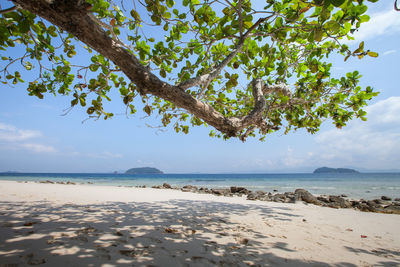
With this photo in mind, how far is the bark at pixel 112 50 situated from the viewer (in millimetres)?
1581

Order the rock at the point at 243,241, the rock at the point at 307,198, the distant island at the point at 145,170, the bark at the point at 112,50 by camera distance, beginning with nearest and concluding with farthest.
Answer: the bark at the point at 112,50 → the rock at the point at 243,241 → the rock at the point at 307,198 → the distant island at the point at 145,170

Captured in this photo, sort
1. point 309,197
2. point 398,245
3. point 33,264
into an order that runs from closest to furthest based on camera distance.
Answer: point 33,264, point 398,245, point 309,197

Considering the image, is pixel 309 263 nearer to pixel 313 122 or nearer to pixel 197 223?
pixel 197 223

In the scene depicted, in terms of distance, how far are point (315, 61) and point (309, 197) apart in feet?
19.6

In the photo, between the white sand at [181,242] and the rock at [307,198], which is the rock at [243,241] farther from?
the rock at [307,198]

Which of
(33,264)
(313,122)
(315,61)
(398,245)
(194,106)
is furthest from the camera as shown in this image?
(313,122)

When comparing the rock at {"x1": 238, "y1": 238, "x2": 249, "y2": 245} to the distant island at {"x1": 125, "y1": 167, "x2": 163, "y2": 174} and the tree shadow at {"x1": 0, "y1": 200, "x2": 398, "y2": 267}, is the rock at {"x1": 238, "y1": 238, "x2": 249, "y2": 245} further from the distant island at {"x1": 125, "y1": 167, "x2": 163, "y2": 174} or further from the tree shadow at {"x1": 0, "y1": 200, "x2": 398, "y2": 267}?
the distant island at {"x1": 125, "y1": 167, "x2": 163, "y2": 174}

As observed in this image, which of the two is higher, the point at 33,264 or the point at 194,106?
the point at 194,106

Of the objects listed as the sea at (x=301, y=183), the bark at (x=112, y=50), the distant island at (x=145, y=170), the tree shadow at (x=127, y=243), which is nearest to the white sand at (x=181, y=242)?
the tree shadow at (x=127, y=243)

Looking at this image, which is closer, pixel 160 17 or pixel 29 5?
pixel 29 5

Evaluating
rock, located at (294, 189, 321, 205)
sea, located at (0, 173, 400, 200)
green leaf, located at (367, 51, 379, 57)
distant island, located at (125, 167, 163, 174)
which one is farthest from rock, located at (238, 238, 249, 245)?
distant island, located at (125, 167, 163, 174)

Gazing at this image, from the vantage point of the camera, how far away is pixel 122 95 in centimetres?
329

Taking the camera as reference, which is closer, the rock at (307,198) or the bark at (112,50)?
the bark at (112,50)

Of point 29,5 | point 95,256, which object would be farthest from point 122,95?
point 95,256
